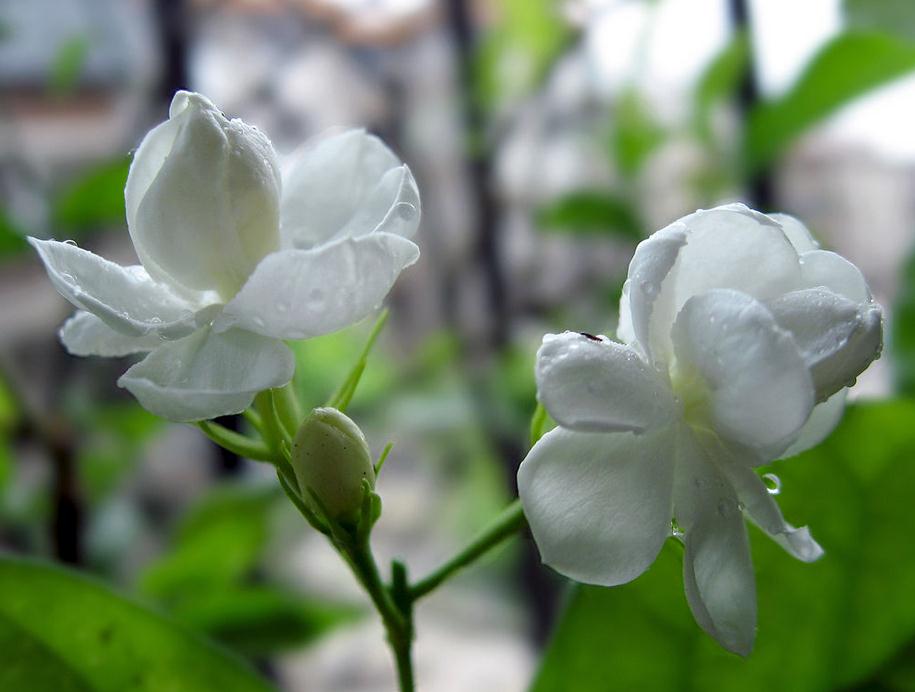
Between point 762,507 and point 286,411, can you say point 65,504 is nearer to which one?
point 286,411

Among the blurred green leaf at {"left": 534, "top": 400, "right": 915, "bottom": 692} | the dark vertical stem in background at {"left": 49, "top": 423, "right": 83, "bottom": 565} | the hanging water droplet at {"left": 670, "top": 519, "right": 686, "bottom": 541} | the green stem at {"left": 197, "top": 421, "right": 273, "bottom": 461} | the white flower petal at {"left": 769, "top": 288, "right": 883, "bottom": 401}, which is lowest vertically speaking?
the dark vertical stem in background at {"left": 49, "top": 423, "right": 83, "bottom": 565}

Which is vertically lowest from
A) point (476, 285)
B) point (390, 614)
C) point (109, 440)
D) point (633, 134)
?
point (476, 285)

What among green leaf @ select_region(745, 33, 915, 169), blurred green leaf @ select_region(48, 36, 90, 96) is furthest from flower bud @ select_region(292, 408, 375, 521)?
blurred green leaf @ select_region(48, 36, 90, 96)

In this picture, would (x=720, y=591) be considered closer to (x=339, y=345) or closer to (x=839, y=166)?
(x=339, y=345)

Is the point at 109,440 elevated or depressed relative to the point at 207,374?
depressed

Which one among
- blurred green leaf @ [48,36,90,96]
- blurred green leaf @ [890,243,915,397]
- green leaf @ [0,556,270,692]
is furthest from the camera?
blurred green leaf @ [48,36,90,96]

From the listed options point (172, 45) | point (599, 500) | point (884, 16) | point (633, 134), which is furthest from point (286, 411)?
point (633, 134)

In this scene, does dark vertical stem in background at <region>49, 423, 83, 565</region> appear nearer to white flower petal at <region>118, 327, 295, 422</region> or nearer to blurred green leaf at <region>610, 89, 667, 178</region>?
white flower petal at <region>118, 327, 295, 422</region>

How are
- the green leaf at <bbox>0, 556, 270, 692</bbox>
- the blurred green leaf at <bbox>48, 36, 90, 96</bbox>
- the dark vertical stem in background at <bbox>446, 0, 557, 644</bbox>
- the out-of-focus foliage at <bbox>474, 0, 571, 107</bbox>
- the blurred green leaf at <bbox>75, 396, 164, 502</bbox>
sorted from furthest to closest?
Answer: 1. the out-of-focus foliage at <bbox>474, 0, 571, 107</bbox>
2. the dark vertical stem in background at <bbox>446, 0, 557, 644</bbox>
3. the blurred green leaf at <bbox>48, 36, 90, 96</bbox>
4. the blurred green leaf at <bbox>75, 396, 164, 502</bbox>
5. the green leaf at <bbox>0, 556, 270, 692</bbox>
